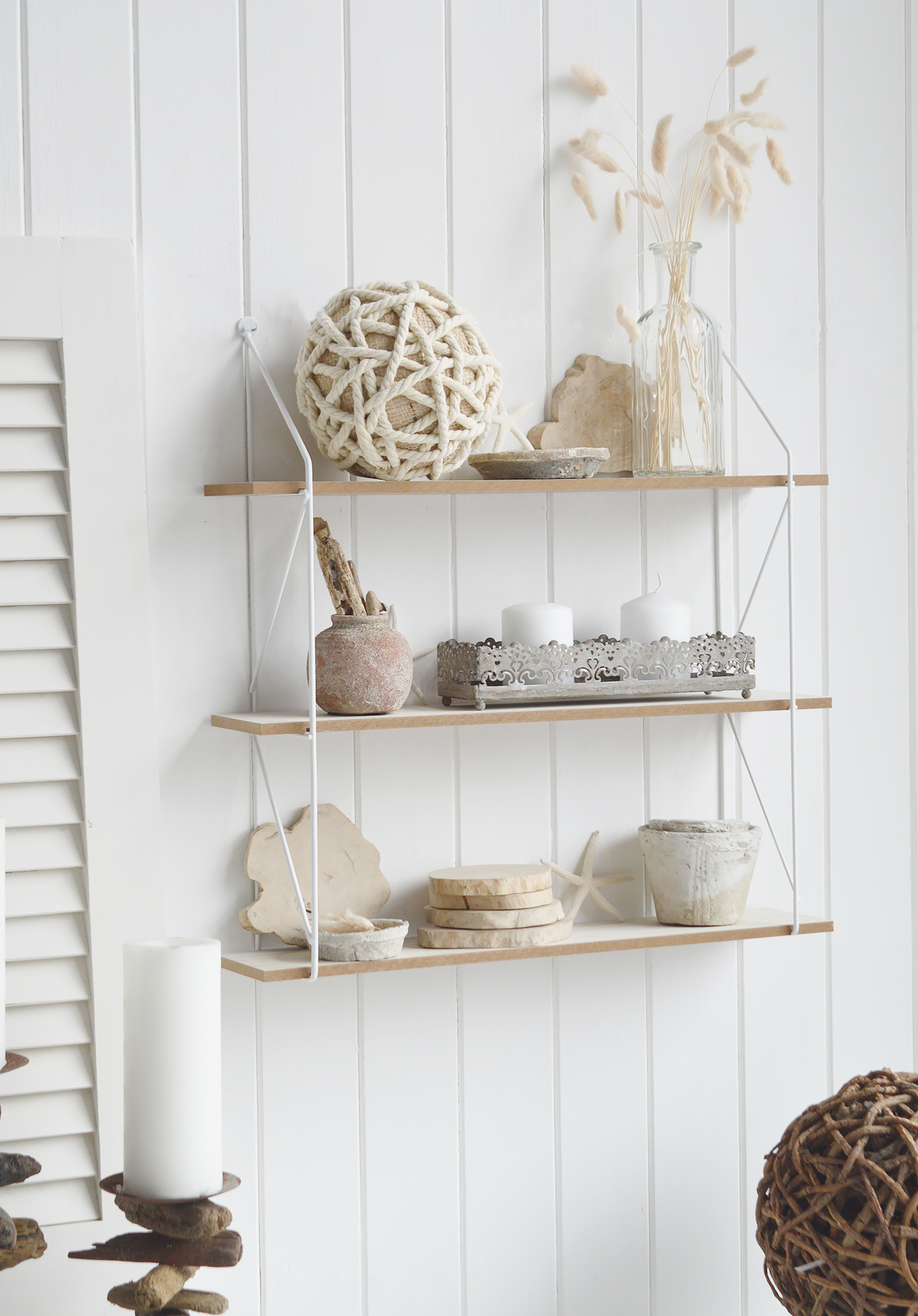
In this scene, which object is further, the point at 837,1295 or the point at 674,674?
the point at 674,674

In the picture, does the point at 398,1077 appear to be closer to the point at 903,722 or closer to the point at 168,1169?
the point at 168,1169

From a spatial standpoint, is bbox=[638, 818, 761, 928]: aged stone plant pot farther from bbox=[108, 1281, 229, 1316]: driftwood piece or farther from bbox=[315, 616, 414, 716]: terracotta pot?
bbox=[108, 1281, 229, 1316]: driftwood piece

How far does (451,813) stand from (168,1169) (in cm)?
56

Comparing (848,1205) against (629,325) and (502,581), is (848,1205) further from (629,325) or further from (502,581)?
(629,325)

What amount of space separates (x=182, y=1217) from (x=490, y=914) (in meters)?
0.46

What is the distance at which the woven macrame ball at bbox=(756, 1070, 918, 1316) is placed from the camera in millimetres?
1314

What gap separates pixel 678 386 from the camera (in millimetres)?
1593

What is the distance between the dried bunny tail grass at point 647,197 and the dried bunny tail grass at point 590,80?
12 cm

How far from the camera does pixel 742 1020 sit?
1738 millimetres

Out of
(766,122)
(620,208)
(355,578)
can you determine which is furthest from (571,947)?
(766,122)

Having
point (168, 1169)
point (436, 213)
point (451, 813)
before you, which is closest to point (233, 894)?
point (451, 813)

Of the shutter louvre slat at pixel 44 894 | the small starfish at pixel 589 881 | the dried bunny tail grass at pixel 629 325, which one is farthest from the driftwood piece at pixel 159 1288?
the dried bunny tail grass at pixel 629 325

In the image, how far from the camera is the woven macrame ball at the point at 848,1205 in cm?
131

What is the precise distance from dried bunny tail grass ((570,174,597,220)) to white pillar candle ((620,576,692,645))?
0.48 metres
